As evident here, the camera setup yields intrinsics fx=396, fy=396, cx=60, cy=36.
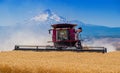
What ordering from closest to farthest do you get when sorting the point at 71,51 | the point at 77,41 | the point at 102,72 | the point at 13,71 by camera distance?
the point at 102,72, the point at 13,71, the point at 71,51, the point at 77,41

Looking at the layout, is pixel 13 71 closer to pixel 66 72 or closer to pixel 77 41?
pixel 66 72

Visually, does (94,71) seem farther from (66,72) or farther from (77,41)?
(77,41)

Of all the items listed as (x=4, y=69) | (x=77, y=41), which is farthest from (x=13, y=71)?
(x=77, y=41)

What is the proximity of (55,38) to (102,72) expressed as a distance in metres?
39.2

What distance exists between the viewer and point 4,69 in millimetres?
21281

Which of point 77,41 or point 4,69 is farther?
point 77,41

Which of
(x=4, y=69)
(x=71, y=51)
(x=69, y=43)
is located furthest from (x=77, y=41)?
(x=4, y=69)

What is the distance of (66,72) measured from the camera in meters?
19.7

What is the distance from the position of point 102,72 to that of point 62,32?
127 feet

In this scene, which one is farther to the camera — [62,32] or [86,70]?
[62,32]

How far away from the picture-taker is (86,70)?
19.8m

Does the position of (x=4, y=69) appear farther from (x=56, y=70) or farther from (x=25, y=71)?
(x=56, y=70)

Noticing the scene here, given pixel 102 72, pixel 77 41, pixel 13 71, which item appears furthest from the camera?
pixel 77 41

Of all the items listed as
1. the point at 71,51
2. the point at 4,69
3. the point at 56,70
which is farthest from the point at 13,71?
the point at 71,51
